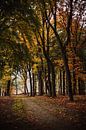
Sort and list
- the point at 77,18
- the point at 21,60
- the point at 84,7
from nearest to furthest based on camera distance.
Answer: the point at 21,60
the point at 84,7
the point at 77,18

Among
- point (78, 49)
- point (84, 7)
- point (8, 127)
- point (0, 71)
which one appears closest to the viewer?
point (8, 127)

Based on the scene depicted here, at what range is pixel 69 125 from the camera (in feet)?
40.4

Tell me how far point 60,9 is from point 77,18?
22.7 feet

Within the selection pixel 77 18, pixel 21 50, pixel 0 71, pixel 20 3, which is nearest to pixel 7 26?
pixel 21 50

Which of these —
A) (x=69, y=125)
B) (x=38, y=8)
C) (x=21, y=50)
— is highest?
(x=38, y=8)

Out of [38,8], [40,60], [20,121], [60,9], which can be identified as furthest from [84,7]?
[20,121]

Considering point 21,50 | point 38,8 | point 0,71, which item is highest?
point 38,8

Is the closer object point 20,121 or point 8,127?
point 8,127

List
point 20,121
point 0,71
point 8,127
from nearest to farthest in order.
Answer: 1. point 8,127
2. point 20,121
3. point 0,71

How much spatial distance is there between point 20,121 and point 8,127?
1620 millimetres

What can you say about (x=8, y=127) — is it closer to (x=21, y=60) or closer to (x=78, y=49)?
(x=21, y=60)

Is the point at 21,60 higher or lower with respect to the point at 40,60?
lower

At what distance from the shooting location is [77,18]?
1406 inches

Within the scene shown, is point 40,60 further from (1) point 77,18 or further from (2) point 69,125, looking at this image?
(2) point 69,125
